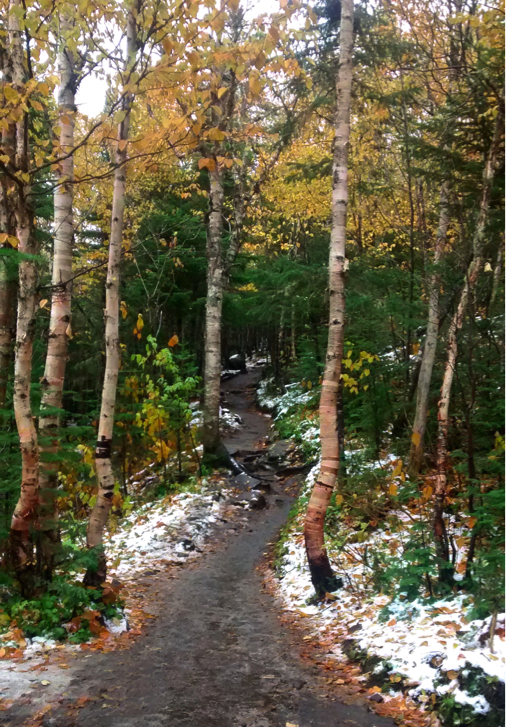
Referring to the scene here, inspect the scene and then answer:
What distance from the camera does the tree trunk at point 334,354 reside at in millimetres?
6465

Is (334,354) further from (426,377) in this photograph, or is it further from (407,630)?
(407,630)

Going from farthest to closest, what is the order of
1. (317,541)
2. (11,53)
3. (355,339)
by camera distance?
(355,339) < (317,541) < (11,53)

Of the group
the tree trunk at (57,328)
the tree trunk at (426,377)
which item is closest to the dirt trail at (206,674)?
the tree trunk at (57,328)

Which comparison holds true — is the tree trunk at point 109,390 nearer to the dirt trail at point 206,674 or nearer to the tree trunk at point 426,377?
the dirt trail at point 206,674

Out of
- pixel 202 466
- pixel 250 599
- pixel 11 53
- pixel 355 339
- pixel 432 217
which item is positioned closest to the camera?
pixel 11 53

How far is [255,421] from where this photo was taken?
67.4ft

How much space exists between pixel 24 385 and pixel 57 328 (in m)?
1.02

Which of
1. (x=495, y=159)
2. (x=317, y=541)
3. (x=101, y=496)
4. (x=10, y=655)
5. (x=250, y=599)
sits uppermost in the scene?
(x=495, y=159)

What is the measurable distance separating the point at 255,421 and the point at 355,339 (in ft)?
35.2

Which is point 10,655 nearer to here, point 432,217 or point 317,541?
point 317,541

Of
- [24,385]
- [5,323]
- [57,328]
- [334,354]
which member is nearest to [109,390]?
[57,328]

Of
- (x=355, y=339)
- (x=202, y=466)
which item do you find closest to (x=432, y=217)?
(x=355, y=339)

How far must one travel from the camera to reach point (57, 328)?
5910 mm

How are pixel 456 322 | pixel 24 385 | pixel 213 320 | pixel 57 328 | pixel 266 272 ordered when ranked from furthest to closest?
pixel 266 272
pixel 213 320
pixel 57 328
pixel 456 322
pixel 24 385
